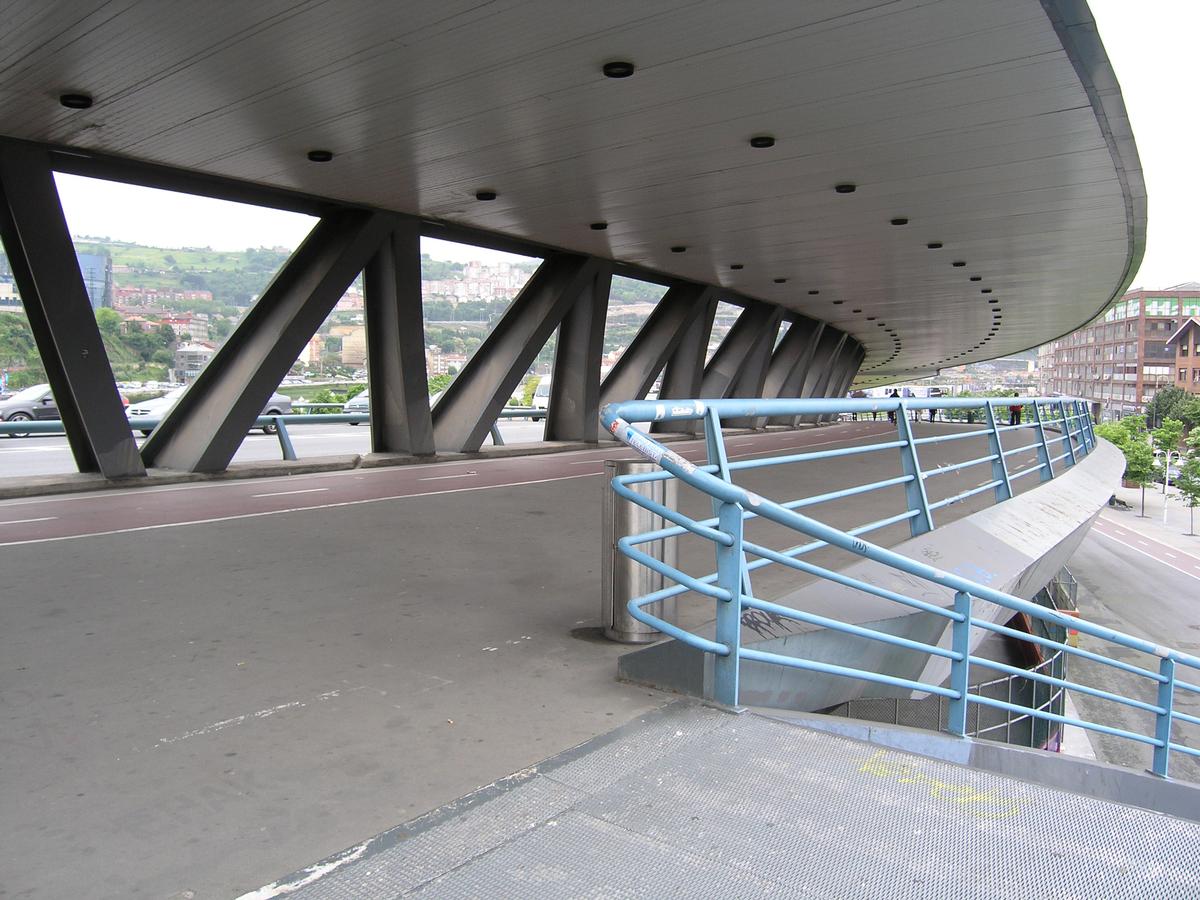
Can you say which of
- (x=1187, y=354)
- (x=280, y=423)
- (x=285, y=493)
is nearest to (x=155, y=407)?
(x=280, y=423)

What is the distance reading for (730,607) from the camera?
134 inches

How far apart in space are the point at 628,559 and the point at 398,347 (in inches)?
426

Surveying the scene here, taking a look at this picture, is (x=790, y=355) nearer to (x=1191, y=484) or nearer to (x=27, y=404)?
(x=27, y=404)

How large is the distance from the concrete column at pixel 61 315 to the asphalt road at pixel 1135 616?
680 inches

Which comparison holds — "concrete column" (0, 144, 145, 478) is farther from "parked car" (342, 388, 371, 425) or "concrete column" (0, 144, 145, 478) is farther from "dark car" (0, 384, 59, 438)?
"parked car" (342, 388, 371, 425)

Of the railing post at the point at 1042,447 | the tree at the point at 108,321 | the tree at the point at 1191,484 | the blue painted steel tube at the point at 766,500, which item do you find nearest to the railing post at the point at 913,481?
the blue painted steel tube at the point at 766,500

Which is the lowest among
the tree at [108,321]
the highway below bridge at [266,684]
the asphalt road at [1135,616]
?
the asphalt road at [1135,616]

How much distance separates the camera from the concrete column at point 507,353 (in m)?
16.3

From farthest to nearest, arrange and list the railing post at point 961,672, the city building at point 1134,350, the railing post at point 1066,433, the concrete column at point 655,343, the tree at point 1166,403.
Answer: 1. the city building at point 1134,350
2. the tree at point 1166,403
3. the concrete column at point 655,343
4. the railing post at point 1066,433
5. the railing post at point 961,672

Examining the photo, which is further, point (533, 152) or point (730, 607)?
point (533, 152)

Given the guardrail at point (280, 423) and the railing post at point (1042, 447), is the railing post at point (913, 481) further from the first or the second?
the guardrail at point (280, 423)

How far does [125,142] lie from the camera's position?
31.4ft

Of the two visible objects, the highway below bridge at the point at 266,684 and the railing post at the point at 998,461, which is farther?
the railing post at the point at 998,461

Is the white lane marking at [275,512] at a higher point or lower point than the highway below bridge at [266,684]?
higher
